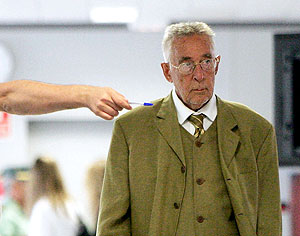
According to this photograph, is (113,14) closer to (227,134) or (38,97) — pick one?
(227,134)

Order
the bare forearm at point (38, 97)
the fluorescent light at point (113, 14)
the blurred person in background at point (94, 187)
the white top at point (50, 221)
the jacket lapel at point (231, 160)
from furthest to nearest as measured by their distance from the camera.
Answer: the fluorescent light at point (113, 14)
the blurred person in background at point (94, 187)
the white top at point (50, 221)
the jacket lapel at point (231, 160)
the bare forearm at point (38, 97)

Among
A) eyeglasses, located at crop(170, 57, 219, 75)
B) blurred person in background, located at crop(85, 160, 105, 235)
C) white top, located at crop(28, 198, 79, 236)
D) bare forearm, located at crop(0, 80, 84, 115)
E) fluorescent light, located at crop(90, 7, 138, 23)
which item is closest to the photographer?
bare forearm, located at crop(0, 80, 84, 115)

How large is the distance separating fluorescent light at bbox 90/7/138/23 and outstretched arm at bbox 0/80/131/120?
10.9 feet

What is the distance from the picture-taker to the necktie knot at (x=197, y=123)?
208 cm

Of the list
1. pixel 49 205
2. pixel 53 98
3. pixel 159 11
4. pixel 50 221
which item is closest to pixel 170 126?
pixel 53 98

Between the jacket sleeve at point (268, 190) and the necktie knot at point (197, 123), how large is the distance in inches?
8.5

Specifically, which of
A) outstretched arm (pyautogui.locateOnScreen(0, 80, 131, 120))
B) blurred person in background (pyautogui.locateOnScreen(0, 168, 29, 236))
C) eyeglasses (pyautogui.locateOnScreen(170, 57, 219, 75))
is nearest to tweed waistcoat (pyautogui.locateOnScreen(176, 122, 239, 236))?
eyeglasses (pyautogui.locateOnScreen(170, 57, 219, 75))

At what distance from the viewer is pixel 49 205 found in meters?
4.47

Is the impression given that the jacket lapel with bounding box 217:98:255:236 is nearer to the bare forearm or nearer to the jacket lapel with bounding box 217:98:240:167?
the jacket lapel with bounding box 217:98:240:167

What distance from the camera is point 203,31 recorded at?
6.95ft

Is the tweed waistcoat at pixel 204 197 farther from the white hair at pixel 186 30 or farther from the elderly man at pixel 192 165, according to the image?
the white hair at pixel 186 30

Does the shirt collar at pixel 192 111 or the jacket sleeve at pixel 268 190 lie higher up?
the shirt collar at pixel 192 111

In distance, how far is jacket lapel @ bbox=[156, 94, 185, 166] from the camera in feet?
6.69

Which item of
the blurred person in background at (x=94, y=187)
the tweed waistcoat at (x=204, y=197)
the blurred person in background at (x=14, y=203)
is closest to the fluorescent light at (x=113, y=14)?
the blurred person in background at (x=94, y=187)
